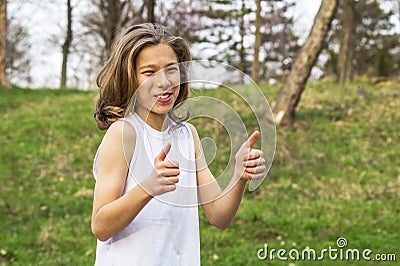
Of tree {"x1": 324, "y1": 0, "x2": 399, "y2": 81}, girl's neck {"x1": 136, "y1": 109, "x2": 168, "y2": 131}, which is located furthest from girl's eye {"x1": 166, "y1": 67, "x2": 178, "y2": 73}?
tree {"x1": 324, "y1": 0, "x2": 399, "y2": 81}

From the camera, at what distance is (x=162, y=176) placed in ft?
4.75

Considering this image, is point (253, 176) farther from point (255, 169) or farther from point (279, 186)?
point (279, 186)

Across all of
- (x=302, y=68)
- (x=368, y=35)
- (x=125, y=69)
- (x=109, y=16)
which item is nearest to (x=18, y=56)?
(x=109, y=16)

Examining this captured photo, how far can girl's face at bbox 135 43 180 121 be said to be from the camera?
163 centimetres

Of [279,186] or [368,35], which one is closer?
[279,186]

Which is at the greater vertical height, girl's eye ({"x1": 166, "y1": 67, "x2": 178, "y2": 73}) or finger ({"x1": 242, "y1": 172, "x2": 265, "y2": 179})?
girl's eye ({"x1": 166, "y1": 67, "x2": 178, "y2": 73})

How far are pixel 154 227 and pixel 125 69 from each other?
45 centimetres

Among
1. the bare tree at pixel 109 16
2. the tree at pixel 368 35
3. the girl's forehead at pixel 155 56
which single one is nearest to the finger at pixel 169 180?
the girl's forehead at pixel 155 56

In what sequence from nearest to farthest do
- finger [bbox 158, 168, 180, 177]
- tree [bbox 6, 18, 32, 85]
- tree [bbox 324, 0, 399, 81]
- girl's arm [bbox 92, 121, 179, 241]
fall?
finger [bbox 158, 168, 180, 177] → girl's arm [bbox 92, 121, 179, 241] → tree [bbox 324, 0, 399, 81] → tree [bbox 6, 18, 32, 85]

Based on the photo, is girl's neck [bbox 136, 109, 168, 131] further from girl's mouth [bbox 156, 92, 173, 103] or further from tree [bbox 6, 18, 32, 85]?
tree [bbox 6, 18, 32, 85]

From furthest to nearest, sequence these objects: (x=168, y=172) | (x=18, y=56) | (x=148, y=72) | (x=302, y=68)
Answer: (x=18, y=56) < (x=302, y=68) < (x=148, y=72) < (x=168, y=172)

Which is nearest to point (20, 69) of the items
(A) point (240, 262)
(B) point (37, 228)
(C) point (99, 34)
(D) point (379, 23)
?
(C) point (99, 34)

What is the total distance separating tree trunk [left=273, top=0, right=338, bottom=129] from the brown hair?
8454 mm

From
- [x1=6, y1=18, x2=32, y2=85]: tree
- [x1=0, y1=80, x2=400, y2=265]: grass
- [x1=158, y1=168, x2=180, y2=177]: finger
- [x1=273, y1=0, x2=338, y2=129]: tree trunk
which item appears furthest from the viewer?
[x1=6, y1=18, x2=32, y2=85]: tree
